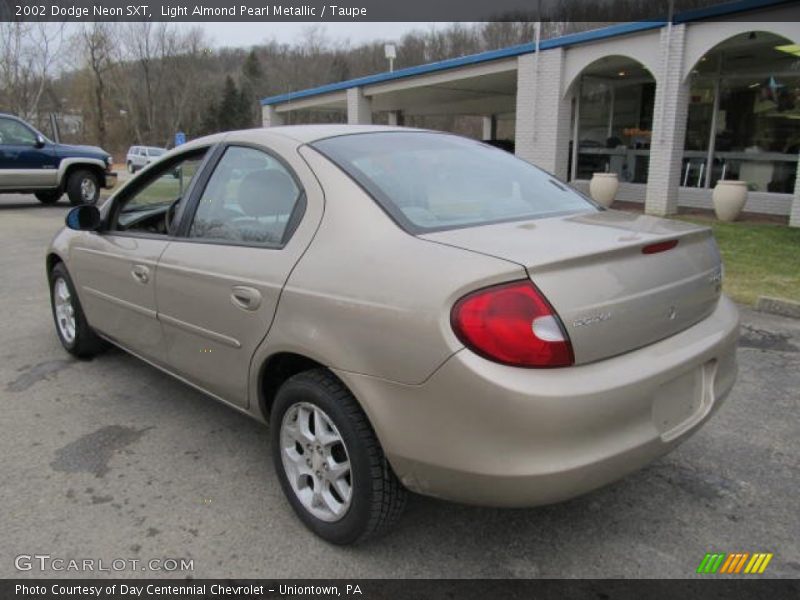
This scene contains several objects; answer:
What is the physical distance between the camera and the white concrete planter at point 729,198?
11602mm

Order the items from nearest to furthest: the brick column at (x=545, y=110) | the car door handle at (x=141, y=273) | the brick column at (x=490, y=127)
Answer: the car door handle at (x=141, y=273)
the brick column at (x=545, y=110)
the brick column at (x=490, y=127)

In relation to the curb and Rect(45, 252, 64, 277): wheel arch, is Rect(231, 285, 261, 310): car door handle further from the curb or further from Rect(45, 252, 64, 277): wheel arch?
the curb

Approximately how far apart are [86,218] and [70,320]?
106 centimetres

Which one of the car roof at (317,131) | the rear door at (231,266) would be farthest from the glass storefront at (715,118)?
the rear door at (231,266)


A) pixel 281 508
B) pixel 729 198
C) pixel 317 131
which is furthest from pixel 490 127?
pixel 281 508

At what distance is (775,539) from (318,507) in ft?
5.82

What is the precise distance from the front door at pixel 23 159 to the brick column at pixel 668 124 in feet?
42.0

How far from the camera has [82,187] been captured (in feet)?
50.1

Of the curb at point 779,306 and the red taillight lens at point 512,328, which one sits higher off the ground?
the red taillight lens at point 512,328

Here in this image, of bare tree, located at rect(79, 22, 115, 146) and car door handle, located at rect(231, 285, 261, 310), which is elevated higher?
bare tree, located at rect(79, 22, 115, 146)

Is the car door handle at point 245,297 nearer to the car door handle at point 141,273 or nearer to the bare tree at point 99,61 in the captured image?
the car door handle at point 141,273
